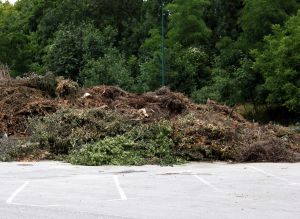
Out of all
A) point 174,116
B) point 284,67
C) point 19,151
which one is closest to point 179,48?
point 284,67

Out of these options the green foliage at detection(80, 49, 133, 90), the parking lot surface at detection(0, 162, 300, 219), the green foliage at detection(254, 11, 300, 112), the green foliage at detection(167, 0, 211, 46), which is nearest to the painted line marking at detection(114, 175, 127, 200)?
the parking lot surface at detection(0, 162, 300, 219)

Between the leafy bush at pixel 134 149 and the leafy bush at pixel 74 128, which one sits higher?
the leafy bush at pixel 74 128

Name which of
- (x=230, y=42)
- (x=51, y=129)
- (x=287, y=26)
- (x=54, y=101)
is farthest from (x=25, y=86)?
(x=230, y=42)

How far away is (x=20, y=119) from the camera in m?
22.5

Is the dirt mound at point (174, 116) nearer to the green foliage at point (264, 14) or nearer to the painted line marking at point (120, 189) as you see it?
the painted line marking at point (120, 189)

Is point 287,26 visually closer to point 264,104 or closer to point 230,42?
point 264,104

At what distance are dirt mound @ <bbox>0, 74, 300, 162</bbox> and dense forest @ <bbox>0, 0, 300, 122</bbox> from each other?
53.2 feet

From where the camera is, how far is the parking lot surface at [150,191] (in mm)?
9617

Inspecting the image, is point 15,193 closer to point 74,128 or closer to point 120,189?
point 120,189

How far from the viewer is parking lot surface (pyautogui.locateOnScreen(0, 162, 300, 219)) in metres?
9.62

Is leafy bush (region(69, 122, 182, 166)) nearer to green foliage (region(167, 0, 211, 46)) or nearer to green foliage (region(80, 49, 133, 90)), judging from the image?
green foliage (region(80, 49, 133, 90))

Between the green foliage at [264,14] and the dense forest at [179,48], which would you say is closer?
the dense forest at [179,48]

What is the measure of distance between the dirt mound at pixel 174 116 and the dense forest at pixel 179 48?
16.2 meters

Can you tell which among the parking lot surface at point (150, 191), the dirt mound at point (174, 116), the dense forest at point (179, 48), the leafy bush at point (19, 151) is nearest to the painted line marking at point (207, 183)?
the parking lot surface at point (150, 191)
